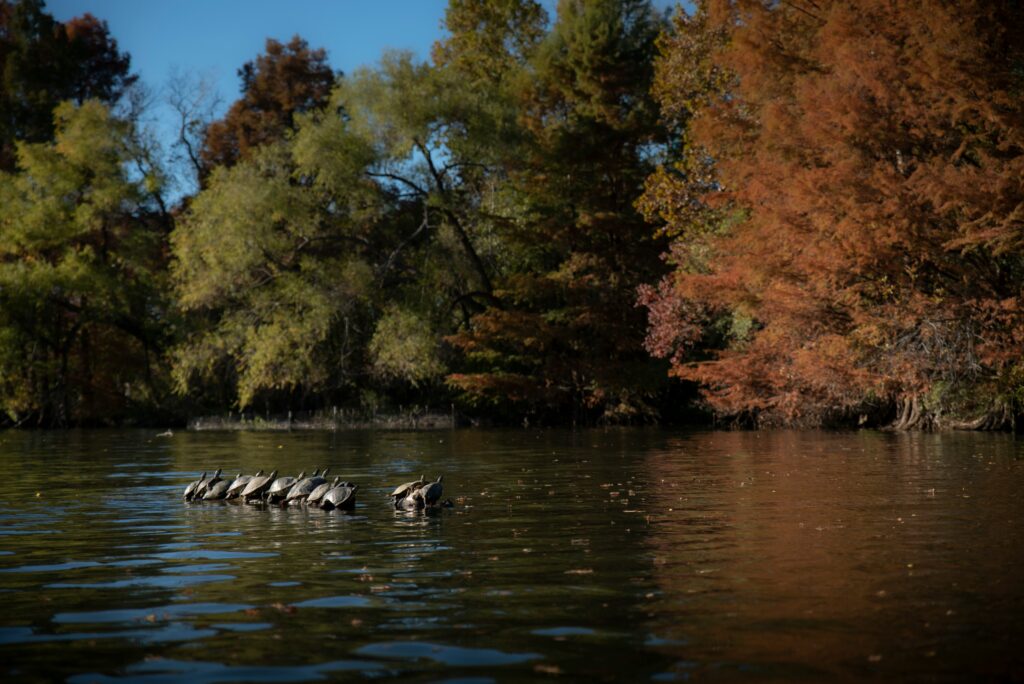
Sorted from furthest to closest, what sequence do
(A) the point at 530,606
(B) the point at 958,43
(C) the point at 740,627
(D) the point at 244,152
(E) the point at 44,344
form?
(D) the point at 244,152 < (E) the point at 44,344 < (B) the point at 958,43 < (A) the point at 530,606 < (C) the point at 740,627

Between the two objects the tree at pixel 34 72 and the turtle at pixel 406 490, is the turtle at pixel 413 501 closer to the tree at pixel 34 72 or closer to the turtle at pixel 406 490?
the turtle at pixel 406 490

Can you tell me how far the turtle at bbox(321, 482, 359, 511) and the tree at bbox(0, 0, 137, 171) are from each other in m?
50.2

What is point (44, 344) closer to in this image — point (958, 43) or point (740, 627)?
point (958, 43)

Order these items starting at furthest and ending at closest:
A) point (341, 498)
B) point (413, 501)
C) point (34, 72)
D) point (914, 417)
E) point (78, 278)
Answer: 1. point (34, 72)
2. point (78, 278)
3. point (914, 417)
4. point (341, 498)
5. point (413, 501)

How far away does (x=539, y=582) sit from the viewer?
955cm

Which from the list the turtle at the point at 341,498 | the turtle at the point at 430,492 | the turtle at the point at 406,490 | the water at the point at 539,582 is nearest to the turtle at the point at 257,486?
the water at the point at 539,582

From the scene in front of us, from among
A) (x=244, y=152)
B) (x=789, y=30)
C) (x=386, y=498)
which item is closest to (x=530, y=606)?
(x=386, y=498)

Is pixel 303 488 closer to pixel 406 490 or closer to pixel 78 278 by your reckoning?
pixel 406 490

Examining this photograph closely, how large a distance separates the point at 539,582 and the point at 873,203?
23.1 m

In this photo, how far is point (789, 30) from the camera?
3647 cm

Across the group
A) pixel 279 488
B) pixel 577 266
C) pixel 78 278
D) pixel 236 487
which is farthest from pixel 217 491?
pixel 78 278

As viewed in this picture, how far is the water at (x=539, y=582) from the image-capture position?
695 centimetres

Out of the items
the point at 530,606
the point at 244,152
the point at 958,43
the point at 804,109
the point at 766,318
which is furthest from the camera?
the point at 244,152

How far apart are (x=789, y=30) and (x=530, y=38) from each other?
28.0 meters
